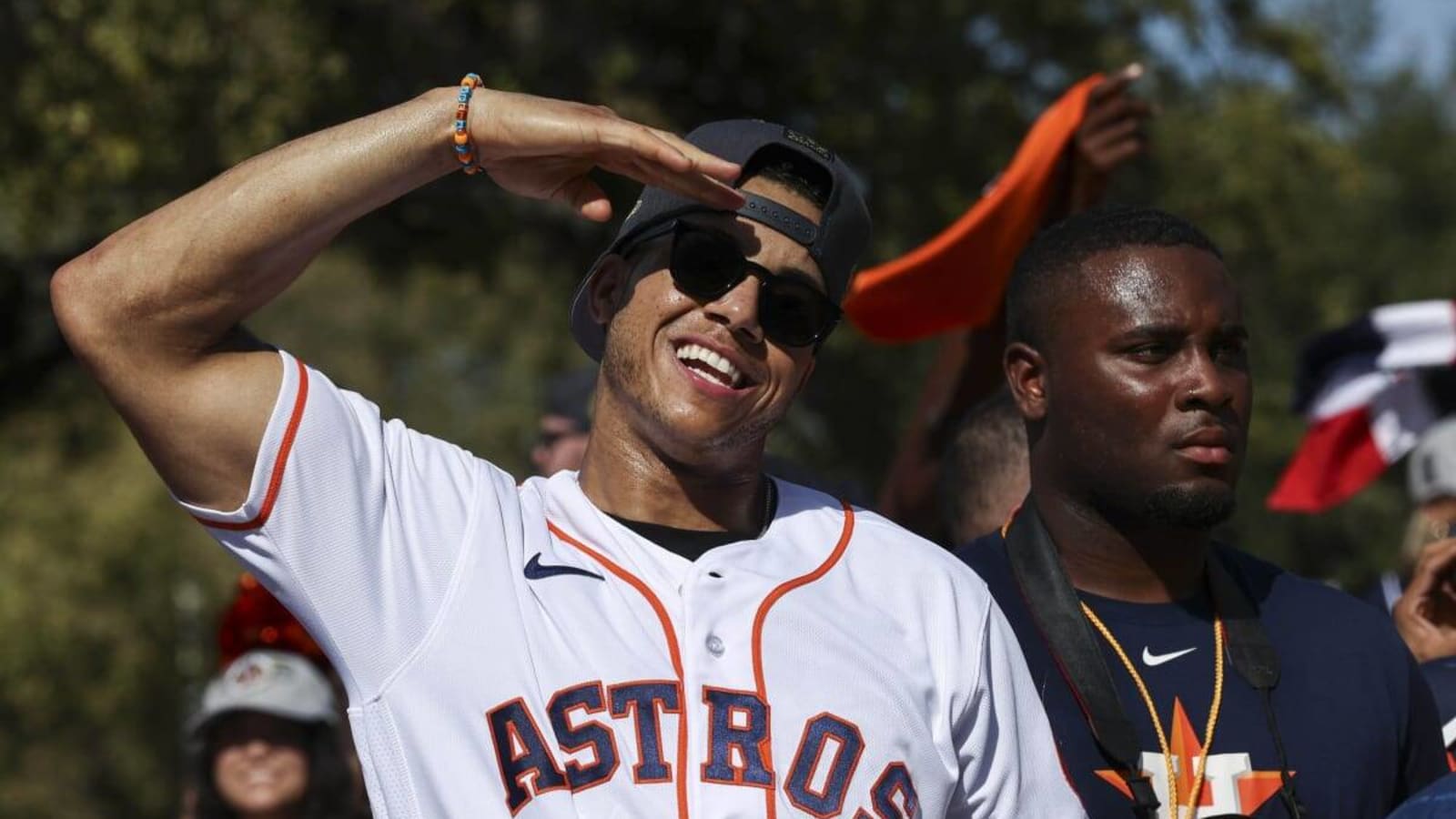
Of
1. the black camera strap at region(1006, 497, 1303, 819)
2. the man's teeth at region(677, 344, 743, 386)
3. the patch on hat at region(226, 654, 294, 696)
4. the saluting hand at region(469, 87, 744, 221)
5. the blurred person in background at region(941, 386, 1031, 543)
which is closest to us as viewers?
the saluting hand at region(469, 87, 744, 221)

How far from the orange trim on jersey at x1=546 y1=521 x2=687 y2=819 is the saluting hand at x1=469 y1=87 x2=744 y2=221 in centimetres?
51

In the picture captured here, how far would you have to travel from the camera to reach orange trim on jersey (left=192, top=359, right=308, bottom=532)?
2.95 m

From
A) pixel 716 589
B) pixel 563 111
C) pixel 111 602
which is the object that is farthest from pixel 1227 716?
pixel 111 602

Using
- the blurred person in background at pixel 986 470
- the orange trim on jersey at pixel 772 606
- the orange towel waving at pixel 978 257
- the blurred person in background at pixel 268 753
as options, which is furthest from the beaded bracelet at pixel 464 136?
the blurred person in background at pixel 268 753

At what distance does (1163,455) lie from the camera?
11.9ft

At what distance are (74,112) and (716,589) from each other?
26.2 feet

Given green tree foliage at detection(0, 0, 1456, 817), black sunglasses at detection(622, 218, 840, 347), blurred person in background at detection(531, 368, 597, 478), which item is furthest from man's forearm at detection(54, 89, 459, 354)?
green tree foliage at detection(0, 0, 1456, 817)

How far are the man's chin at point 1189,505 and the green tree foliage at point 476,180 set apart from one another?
728cm

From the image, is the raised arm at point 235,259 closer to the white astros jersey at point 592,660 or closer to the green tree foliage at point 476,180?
the white astros jersey at point 592,660

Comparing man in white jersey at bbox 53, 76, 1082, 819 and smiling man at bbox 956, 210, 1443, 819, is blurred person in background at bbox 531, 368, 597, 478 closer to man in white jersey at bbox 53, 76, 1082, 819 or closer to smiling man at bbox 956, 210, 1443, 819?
smiling man at bbox 956, 210, 1443, 819

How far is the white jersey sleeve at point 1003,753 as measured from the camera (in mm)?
3148

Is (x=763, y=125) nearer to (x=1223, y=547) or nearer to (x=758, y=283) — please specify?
(x=758, y=283)

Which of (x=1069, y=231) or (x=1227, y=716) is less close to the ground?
(x=1069, y=231)

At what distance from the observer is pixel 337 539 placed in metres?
2.99
